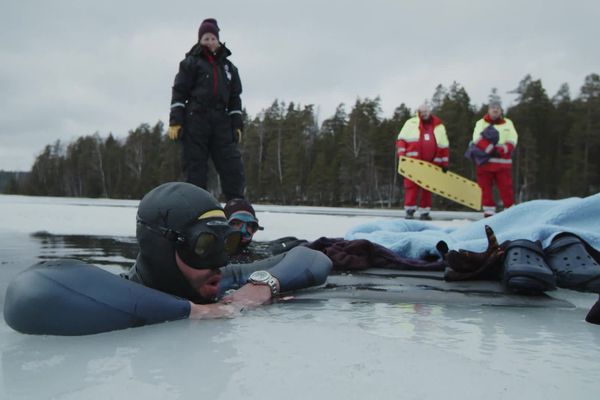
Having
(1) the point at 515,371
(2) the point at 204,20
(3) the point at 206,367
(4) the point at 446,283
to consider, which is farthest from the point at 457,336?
(2) the point at 204,20

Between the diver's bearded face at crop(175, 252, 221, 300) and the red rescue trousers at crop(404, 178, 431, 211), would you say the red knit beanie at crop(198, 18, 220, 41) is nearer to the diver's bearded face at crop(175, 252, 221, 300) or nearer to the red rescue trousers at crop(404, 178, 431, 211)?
the diver's bearded face at crop(175, 252, 221, 300)

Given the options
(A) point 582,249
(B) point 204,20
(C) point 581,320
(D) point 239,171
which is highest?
(B) point 204,20

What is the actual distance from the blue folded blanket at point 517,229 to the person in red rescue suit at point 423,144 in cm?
485

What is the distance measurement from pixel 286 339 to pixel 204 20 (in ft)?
13.5

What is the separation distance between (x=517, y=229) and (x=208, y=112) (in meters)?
3.15

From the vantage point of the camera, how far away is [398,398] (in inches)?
39.5

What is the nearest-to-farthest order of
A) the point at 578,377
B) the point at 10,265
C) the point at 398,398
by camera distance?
1. the point at 398,398
2. the point at 578,377
3. the point at 10,265

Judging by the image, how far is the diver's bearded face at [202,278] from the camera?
1.77 metres

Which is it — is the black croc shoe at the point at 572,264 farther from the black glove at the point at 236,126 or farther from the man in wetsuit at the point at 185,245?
the black glove at the point at 236,126

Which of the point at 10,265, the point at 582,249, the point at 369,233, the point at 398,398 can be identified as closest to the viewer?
the point at 398,398

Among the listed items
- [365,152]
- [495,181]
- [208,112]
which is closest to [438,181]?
[495,181]

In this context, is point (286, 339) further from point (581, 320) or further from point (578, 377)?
point (581, 320)

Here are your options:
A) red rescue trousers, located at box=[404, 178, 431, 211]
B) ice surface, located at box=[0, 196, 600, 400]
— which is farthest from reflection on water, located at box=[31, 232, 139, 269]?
red rescue trousers, located at box=[404, 178, 431, 211]

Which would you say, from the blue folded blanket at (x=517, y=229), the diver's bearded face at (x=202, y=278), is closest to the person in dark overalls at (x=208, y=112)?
the blue folded blanket at (x=517, y=229)
